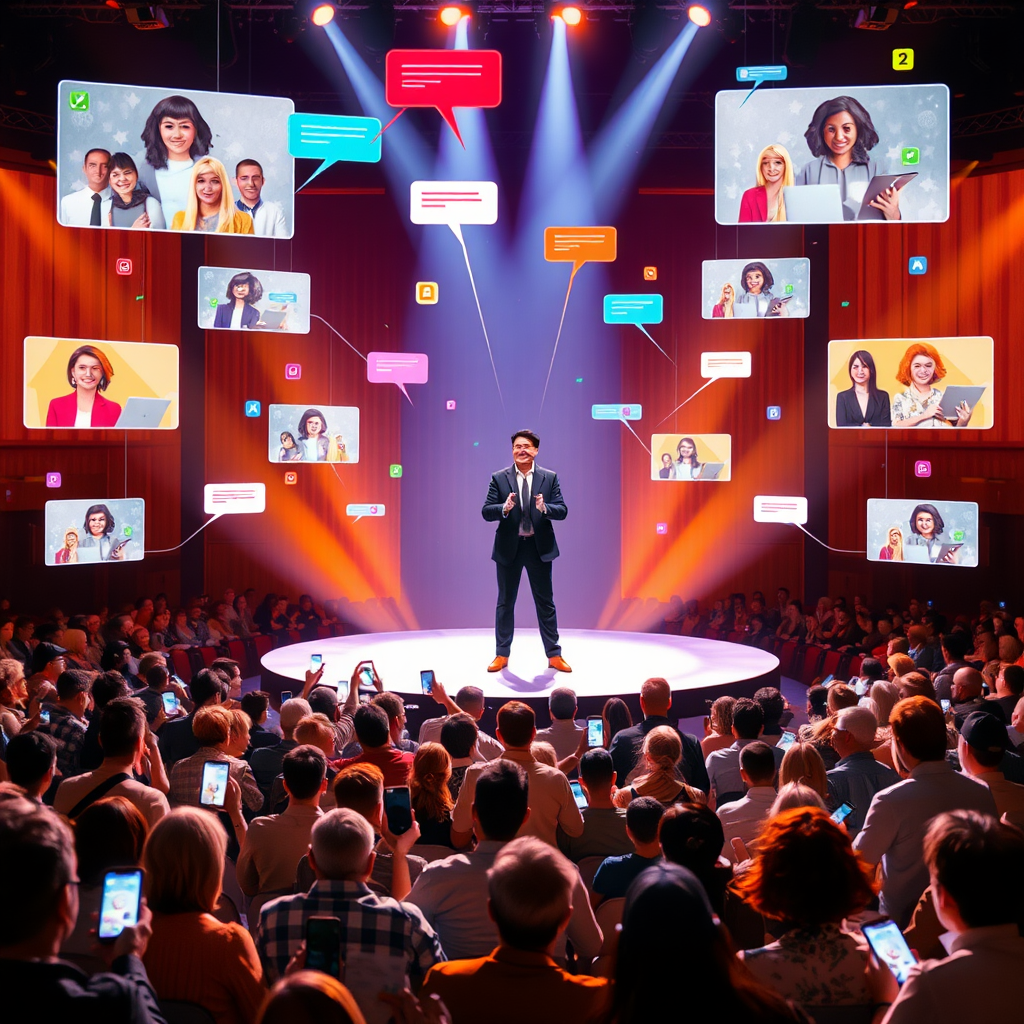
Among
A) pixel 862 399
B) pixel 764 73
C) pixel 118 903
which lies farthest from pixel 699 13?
pixel 118 903

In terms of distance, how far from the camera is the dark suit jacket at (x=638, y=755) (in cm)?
410

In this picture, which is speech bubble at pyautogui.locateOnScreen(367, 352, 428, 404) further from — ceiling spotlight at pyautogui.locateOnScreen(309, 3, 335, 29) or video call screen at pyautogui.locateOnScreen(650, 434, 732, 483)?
ceiling spotlight at pyautogui.locateOnScreen(309, 3, 335, 29)

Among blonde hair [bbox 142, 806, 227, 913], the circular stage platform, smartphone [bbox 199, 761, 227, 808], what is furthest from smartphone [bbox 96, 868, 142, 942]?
the circular stage platform

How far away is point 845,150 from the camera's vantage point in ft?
27.8

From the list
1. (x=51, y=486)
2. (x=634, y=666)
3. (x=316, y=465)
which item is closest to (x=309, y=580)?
(x=316, y=465)

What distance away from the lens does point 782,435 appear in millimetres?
12047

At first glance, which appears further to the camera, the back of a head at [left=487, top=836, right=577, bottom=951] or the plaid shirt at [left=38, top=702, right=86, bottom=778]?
the plaid shirt at [left=38, top=702, right=86, bottom=778]

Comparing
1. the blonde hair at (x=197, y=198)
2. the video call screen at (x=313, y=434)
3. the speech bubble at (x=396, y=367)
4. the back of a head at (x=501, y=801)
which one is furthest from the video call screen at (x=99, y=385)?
the back of a head at (x=501, y=801)

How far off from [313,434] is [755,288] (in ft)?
15.5

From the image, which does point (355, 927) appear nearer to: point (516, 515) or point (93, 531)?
point (516, 515)

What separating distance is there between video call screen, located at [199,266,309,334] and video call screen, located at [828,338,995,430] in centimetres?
510

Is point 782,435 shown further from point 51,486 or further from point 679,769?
point 679,769

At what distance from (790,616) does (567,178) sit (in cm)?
518

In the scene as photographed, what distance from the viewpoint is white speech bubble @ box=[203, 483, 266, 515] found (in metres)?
10.3
